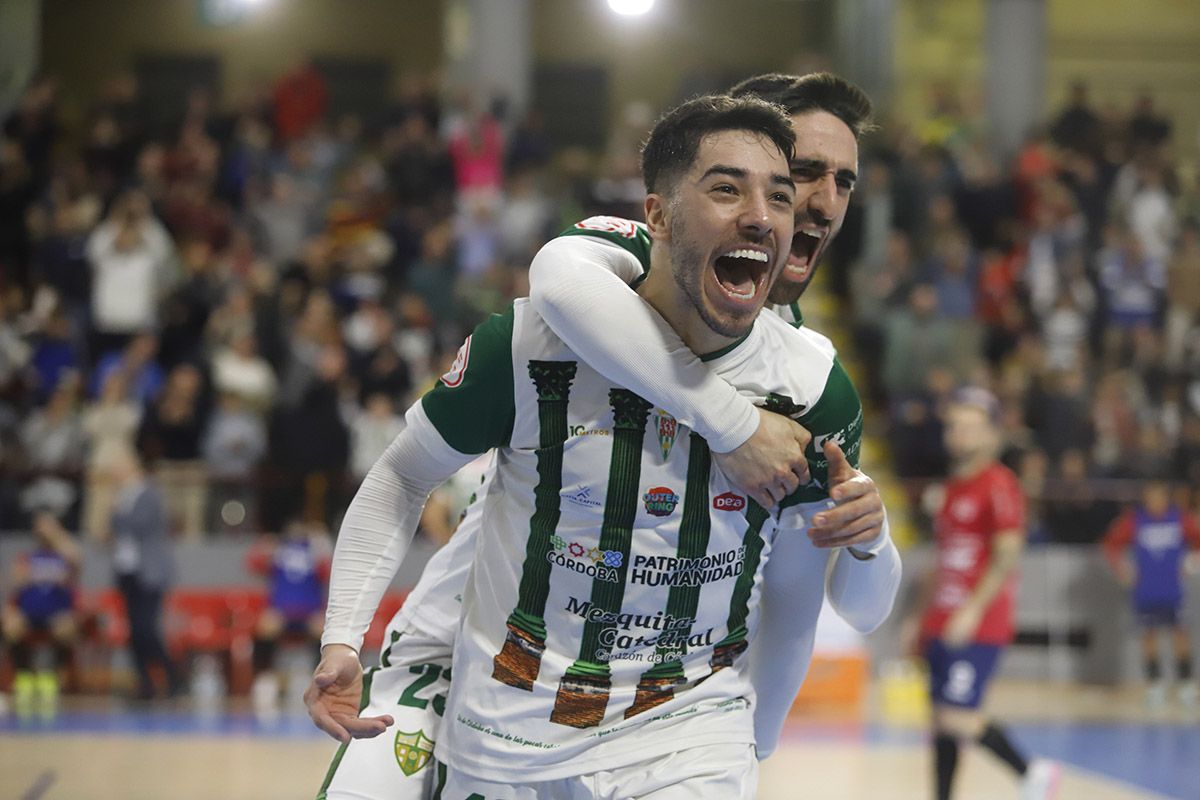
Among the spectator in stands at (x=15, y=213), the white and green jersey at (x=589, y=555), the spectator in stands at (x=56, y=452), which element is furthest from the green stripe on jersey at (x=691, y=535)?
the spectator in stands at (x=15, y=213)

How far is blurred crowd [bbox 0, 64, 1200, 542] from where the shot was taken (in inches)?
532

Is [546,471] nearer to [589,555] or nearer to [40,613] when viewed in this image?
[589,555]

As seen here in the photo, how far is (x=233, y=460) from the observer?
1347 cm

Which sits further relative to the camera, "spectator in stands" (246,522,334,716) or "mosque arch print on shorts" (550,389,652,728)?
"spectator in stands" (246,522,334,716)

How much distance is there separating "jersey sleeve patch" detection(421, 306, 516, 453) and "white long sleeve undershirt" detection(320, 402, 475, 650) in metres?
0.04

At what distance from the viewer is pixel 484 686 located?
3.42m

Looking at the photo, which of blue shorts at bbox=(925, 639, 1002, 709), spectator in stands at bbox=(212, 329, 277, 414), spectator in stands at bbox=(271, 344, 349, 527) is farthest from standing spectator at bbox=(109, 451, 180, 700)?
blue shorts at bbox=(925, 639, 1002, 709)

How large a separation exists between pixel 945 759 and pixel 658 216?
16.8 feet

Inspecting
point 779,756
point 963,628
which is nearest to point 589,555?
point 963,628

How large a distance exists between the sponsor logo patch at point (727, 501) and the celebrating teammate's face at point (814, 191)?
0.75 metres

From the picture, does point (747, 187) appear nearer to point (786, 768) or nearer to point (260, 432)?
point (786, 768)

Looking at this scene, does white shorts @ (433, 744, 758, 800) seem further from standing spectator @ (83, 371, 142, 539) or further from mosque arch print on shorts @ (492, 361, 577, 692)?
standing spectator @ (83, 371, 142, 539)

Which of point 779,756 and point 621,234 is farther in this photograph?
point 779,756

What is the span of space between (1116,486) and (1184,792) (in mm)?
6046
